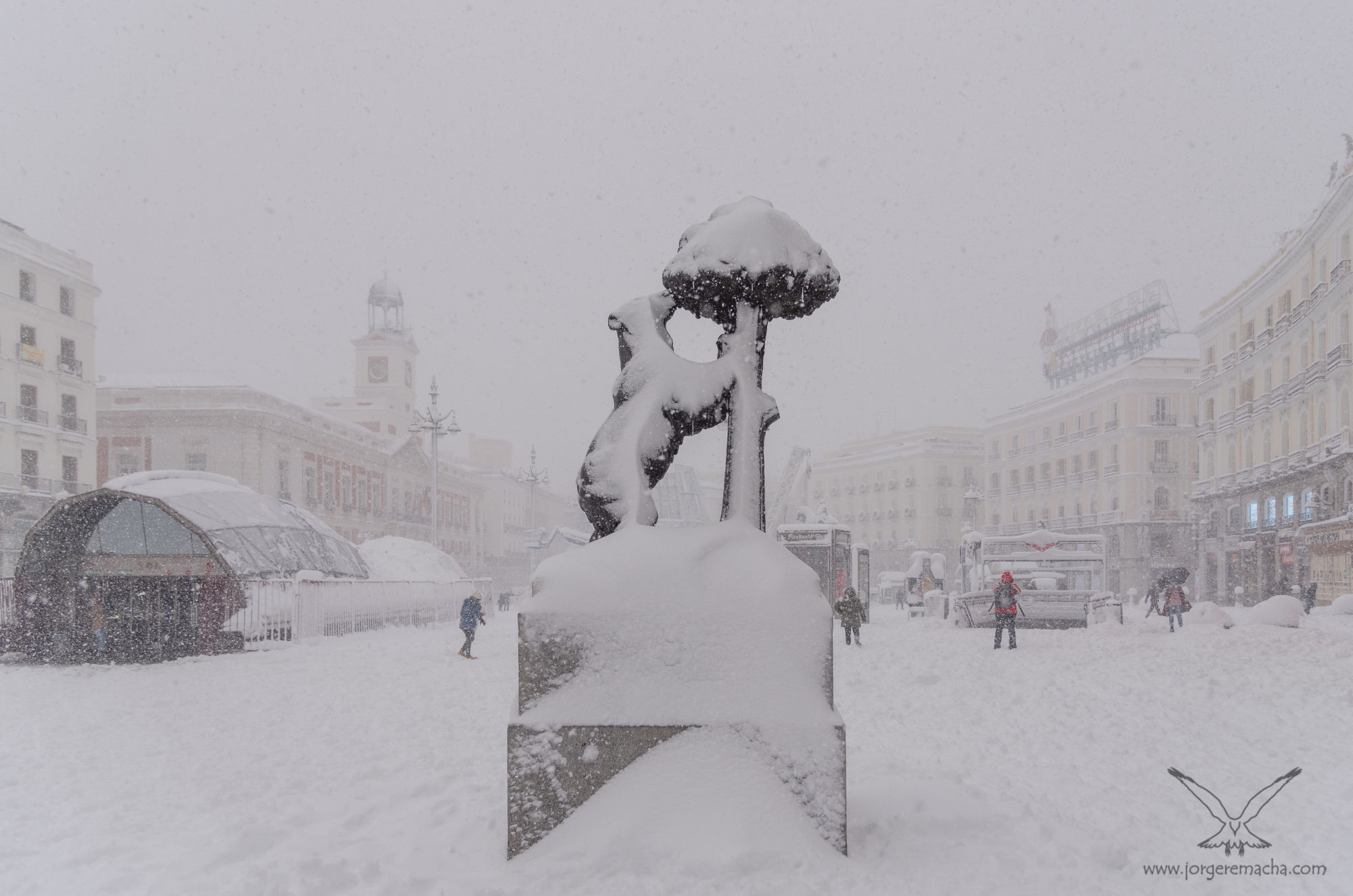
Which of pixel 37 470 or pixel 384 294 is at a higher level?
pixel 384 294

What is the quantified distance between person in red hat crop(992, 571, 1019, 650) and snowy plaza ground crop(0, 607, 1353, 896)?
4.07 meters

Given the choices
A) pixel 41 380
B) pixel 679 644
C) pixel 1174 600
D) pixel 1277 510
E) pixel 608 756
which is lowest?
pixel 1174 600

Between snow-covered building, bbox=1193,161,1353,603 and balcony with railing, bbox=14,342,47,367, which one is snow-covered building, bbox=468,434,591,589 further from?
snow-covered building, bbox=1193,161,1353,603

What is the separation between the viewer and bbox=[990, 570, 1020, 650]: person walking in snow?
54.2ft

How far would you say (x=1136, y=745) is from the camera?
24.0 ft

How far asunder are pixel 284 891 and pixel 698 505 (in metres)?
51.2

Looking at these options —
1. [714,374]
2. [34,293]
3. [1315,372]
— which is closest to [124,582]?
[714,374]

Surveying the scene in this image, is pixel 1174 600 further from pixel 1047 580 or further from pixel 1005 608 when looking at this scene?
pixel 1005 608

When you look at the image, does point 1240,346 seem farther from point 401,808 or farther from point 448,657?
point 401,808

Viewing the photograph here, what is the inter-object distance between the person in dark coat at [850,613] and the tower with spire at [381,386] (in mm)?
57170

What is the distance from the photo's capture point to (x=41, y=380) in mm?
37156

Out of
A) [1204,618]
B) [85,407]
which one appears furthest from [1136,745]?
[85,407]

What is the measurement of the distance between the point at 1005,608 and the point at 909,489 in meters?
60.9
